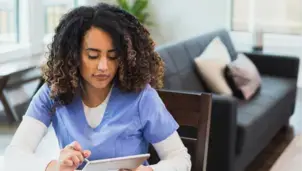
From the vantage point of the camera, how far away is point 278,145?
4.06 meters

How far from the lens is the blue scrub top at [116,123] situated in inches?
56.1

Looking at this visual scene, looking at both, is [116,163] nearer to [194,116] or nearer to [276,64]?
[194,116]

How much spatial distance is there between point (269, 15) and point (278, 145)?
217 centimetres

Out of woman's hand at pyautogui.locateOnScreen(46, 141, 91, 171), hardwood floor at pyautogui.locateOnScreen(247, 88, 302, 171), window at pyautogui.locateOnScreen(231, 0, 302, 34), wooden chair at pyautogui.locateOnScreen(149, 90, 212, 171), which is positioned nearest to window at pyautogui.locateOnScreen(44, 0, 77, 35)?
window at pyautogui.locateOnScreen(231, 0, 302, 34)

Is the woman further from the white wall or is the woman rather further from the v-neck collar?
the white wall

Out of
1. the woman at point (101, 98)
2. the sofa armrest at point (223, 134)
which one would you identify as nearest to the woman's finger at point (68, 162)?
the woman at point (101, 98)

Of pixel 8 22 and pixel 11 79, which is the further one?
pixel 8 22

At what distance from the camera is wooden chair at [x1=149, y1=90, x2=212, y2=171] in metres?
1.67

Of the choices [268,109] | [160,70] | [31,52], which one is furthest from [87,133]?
[31,52]

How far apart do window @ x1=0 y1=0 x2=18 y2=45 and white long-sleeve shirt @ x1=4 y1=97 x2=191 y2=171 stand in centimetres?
345

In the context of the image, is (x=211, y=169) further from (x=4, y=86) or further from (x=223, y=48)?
(x=4, y=86)

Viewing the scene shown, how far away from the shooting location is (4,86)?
4.03 meters

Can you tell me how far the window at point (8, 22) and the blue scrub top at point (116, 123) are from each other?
3410mm

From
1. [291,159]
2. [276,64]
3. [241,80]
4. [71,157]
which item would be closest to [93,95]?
[71,157]
